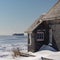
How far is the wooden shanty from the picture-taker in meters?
28.0

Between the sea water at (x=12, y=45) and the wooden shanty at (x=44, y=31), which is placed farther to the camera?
the sea water at (x=12, y=45)

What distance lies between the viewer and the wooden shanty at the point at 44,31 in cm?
2796

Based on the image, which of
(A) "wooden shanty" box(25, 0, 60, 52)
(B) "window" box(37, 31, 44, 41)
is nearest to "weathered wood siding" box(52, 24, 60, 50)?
(A) "wooden shanty" box(25, 0, 60, 52)

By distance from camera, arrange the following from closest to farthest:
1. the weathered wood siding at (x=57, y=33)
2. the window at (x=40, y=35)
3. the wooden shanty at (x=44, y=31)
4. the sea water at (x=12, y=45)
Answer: the weathered wood siding at (x=57, y=33) → the wooden shanty at (x=44, y=31) → the window at (x=40, y=35) → the sea water at (x=12, y=45)

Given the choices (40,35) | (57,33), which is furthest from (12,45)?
(57,33)

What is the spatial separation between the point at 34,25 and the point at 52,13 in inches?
98.8

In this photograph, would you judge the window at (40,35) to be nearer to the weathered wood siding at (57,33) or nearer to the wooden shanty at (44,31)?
the wooden shanty at (44,31)

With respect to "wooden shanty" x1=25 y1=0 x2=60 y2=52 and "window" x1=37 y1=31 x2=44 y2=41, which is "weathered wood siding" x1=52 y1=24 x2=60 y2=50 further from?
Result: "window" x1=37 y1=31 x2=44 y2=41

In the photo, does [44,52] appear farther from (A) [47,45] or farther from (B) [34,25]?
(B) [34,25]

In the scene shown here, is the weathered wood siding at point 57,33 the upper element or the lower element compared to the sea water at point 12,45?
upper

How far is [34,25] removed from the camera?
30375 mm

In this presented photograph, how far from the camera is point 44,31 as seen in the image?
29.6 meters

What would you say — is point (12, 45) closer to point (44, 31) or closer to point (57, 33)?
point (44, 31)

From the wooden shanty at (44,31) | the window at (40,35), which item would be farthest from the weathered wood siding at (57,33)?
the window at (40,35)
